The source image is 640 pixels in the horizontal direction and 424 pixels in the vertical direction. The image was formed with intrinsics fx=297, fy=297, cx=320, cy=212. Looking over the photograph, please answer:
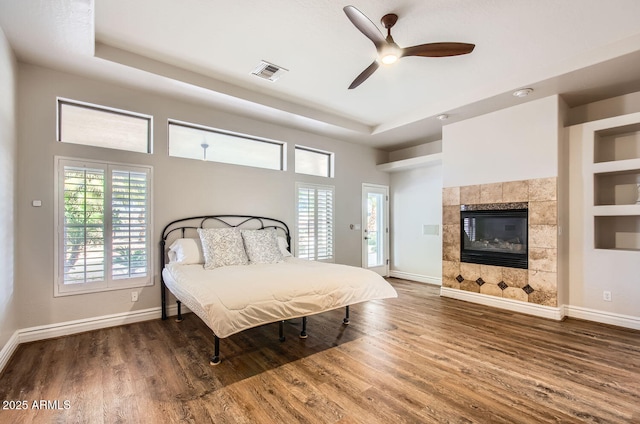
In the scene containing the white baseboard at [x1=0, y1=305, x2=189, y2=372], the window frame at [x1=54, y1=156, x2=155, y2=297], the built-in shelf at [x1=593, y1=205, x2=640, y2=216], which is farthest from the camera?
the built-in shelf at [x1=593, y1=205, x2=640, y2=216]

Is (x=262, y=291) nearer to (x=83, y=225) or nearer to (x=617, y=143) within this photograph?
(x=83, y=225)

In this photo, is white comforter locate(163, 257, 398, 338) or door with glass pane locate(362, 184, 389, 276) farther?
door with glass pane locate(362, 184, 389, 276)

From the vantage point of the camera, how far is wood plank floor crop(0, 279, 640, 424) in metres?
1.98

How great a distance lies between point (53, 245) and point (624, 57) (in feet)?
20.9

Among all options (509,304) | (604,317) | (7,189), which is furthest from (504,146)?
(7,189)

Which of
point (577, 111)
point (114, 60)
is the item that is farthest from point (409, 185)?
point (114, 60)

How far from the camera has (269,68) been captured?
3.59 meters

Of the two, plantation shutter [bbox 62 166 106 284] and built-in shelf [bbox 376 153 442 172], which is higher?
built-in shelf [bbox 376 153 442 172]

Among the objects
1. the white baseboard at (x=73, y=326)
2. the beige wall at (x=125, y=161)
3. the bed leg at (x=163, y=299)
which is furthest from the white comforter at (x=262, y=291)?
the beige wall at (x=125, y=161)

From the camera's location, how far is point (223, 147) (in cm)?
470

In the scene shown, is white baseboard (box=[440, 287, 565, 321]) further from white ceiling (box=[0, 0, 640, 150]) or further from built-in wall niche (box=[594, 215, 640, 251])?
white ceiling (box=[0, 0, 640, 150])

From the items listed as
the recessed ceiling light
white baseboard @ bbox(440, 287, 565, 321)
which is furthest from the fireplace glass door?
the recessed ceiling light

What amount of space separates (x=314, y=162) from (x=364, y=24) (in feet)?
11.6

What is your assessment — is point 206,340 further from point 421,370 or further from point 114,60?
point 114,60
